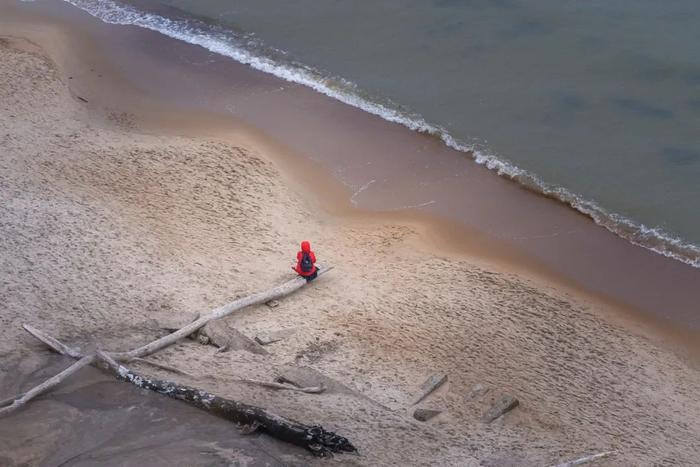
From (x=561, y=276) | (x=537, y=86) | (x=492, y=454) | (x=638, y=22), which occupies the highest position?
(x=638, y=22)

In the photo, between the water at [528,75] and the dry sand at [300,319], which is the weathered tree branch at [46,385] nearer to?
the dry sand at [300,319]

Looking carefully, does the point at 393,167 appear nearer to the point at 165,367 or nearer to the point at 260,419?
the point at 165,367

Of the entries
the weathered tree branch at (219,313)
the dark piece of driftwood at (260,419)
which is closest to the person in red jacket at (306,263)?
the weathered tree branch at (219,313)

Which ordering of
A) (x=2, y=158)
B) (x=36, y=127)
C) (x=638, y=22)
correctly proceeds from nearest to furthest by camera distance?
(x=2, y=158) < (x=36, y=127) < (x=638, y=22)

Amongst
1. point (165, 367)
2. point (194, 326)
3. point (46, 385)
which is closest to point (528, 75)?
point (194, 326)

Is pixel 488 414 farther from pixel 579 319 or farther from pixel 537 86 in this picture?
pixel 537 86

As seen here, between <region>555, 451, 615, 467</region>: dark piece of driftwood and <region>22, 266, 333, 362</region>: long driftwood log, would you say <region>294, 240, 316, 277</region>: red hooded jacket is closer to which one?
<region>22, 266, 333, 362</region>: long driftwood log

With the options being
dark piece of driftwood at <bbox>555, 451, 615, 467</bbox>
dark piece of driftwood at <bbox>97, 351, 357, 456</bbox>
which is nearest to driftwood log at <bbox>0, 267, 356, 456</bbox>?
dark piece of driftwood at <bbox>97, 351, 357, 456</bbox>

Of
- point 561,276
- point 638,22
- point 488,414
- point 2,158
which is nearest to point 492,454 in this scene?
point 488,414
